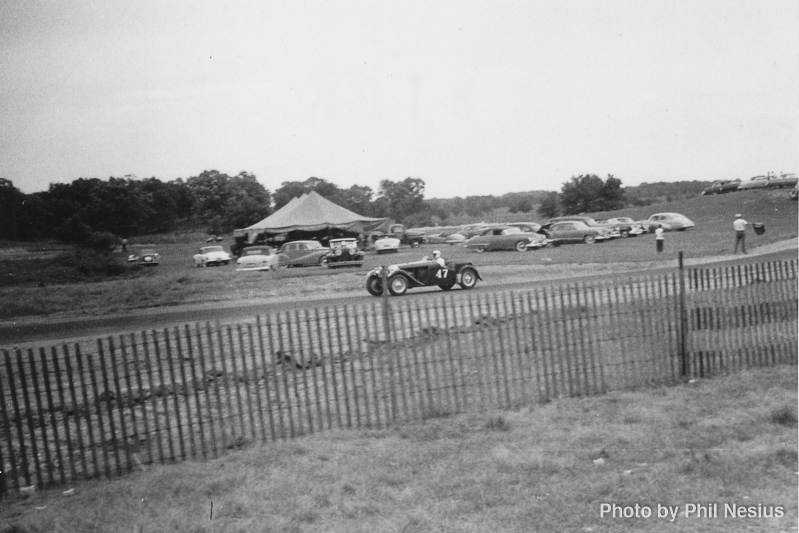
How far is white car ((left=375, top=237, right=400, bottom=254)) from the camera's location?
13.1 m

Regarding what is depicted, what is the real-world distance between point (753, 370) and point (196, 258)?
819 cm

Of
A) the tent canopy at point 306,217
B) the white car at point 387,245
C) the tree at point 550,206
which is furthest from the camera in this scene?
the tree at point 550,206

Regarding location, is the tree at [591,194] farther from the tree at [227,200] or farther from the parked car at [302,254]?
the tree at [227,200]

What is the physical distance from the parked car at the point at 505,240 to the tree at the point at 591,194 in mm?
1593

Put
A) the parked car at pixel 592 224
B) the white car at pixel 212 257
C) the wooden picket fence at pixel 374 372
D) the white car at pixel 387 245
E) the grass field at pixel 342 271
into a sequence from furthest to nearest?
1. the parked car at pixel 592 224
2. the white car at pixel 387 245
3. the white car at pixel 212 257
4. the grass field at pixel 342 271
5. the wooden picket fence at pixel 374 372

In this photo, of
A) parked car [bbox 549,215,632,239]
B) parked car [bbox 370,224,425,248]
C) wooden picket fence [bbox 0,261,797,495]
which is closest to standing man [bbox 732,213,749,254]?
parked car [bbox 549,215,632,239]

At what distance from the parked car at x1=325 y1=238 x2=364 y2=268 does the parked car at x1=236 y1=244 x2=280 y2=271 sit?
1264mm

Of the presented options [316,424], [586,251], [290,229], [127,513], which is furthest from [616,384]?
[586,251]

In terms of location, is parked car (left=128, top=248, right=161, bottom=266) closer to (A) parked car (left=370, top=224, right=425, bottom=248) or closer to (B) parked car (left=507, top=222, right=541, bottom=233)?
(A) parked car (left=370, top=224, right=425, bottom=248)

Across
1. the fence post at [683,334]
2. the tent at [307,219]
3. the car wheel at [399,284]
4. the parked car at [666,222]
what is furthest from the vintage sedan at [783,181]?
the car wheel at [399,284]

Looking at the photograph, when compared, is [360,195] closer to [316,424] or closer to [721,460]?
[316,424]

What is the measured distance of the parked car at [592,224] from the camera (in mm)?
14094

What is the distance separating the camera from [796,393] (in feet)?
22.6

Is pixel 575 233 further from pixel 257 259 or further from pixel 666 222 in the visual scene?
pixel 257 259
